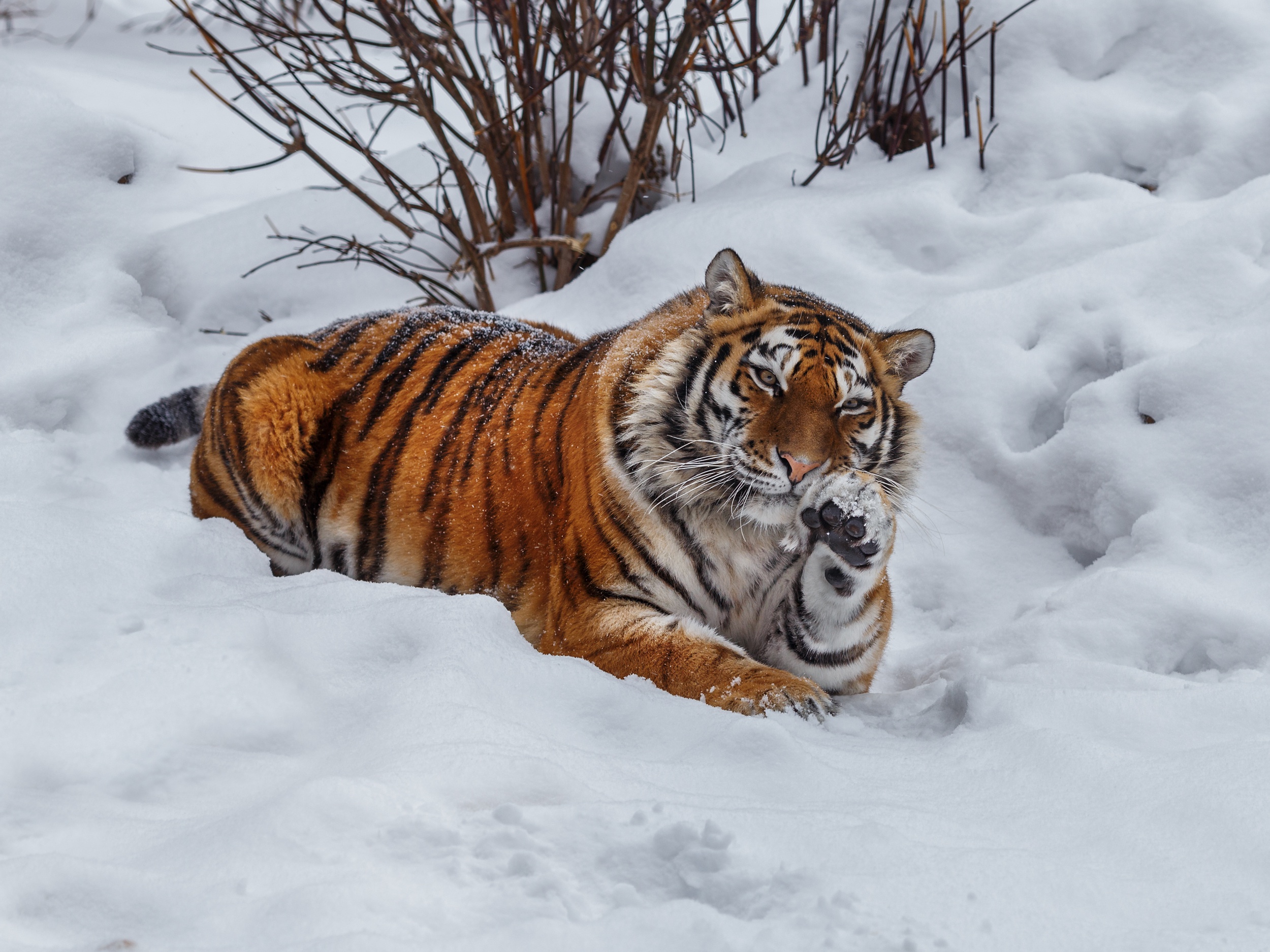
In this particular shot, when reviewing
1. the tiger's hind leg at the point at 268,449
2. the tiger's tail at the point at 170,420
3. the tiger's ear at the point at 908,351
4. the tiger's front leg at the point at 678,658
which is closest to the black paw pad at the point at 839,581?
the tiger's front leg at the point at 678,658

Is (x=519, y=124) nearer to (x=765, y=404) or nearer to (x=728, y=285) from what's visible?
(x=728, y=285)

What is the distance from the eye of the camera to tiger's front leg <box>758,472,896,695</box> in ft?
7.18

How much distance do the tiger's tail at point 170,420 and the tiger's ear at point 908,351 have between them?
1869 mm

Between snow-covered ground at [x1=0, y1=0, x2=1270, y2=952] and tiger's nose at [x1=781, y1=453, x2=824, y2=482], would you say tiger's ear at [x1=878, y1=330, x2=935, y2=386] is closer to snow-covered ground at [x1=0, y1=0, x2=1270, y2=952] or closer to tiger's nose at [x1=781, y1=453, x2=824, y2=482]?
tiger's nose at [x1=781, y1=453, x2=824, y2=482]

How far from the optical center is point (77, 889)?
1.23m

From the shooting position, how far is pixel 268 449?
2812 millimetres

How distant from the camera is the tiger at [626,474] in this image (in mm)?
2240

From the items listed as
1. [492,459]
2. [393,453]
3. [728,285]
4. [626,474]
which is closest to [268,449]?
[393,453]

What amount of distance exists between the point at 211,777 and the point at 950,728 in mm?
1248

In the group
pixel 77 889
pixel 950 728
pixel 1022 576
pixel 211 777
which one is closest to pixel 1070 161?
pixel 1022 576

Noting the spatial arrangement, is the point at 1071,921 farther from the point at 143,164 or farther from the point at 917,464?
the point at 143,164

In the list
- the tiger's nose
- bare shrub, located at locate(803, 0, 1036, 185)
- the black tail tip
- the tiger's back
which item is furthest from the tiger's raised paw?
bare shrub, located at locate(803, 0, 1036, 185)

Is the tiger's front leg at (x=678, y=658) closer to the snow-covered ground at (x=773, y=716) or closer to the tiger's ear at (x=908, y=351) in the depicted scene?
the snow-covered ground at (x=773, y=716)

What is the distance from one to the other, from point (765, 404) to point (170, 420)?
1879 millimetres
